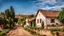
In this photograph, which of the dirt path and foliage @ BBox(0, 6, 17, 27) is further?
the dirt path

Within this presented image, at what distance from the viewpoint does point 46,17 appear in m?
4.35

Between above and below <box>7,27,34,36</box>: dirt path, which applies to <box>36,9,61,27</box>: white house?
above

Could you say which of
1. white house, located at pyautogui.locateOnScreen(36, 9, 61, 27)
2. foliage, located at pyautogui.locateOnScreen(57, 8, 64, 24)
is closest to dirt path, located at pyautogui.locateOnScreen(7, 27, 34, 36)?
white house, located at pyautogui.locateOnScreen(36, 9, 61, 27)

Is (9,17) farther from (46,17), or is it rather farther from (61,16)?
(61,16)

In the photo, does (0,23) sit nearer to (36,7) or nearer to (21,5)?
(21,5)

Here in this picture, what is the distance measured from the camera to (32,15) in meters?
4.33

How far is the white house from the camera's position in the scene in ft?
14.1

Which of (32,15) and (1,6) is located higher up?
(1,6)

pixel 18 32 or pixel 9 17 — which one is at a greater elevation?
pixel 9 17

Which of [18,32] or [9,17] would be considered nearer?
[9,17]

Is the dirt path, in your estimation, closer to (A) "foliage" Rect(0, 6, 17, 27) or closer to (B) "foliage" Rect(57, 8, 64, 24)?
(A) "foliage" Rect(0, 6, 17, 27)

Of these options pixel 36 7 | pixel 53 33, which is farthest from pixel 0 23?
pixel 53 33

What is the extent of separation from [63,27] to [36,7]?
3.26 feet

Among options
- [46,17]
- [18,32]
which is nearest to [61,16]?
[46,17]
